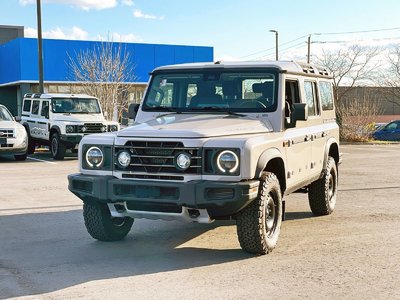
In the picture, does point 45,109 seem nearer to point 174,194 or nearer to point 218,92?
point 218,92

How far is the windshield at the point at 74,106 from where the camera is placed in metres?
18.9

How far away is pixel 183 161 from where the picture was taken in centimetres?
574

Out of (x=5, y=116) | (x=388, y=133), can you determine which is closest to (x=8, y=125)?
(x=5, y=116)

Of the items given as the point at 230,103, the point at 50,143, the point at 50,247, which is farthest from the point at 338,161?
the point at 50,143

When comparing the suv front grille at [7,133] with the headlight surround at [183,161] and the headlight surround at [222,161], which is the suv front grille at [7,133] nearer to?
the headlight surround at [183,161]

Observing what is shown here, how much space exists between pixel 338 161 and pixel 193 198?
4310 mm

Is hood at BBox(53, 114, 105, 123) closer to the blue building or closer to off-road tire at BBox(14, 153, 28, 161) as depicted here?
off-road tire at BBox(14, 153, 28, 161)

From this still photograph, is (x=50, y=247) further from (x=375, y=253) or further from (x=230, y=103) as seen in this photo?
(x=375, y=253)

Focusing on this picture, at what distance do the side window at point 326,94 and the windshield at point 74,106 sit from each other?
11486 mm

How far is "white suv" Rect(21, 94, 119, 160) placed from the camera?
18094mm

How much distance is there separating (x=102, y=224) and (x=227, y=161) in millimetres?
1885

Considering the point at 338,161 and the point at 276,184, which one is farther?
the point at 338,161

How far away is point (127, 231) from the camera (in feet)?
23.2

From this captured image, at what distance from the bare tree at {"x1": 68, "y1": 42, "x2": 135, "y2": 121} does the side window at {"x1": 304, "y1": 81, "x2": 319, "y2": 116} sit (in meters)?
19.2
